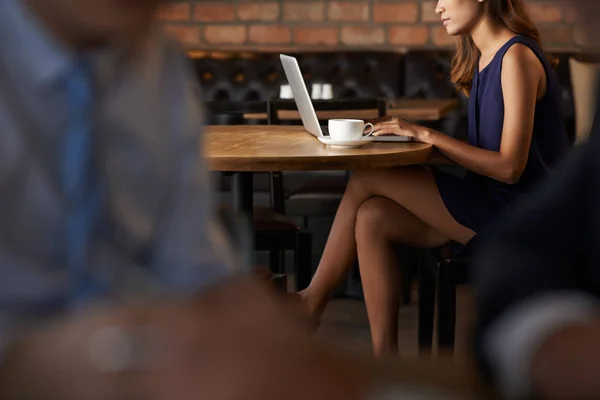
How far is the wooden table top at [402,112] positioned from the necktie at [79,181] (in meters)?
2.31

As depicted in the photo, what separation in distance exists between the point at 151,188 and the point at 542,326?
1.03 ft

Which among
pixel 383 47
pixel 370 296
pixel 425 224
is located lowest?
pixel 370 296

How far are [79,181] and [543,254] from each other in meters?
0.37

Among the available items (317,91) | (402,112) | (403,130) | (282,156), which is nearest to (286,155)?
(282,156)

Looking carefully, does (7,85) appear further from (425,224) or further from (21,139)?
(425,224)

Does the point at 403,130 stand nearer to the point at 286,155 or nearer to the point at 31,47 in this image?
the point at 286,155

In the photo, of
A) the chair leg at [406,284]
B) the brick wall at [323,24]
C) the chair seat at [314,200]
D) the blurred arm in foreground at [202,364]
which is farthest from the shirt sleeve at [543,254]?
the brick wall at [323,24]

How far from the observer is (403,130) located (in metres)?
2.46

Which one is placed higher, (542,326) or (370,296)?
(542,326)

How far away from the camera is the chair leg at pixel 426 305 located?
2.75 metres

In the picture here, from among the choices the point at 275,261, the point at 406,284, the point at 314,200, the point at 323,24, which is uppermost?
the point at 323,24

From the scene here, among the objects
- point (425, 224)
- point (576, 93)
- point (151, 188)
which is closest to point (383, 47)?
point (576, 93)

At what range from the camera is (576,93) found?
14.2 feet

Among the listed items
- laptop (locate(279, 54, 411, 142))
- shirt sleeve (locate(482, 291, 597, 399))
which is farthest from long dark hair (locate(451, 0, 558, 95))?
shirt sleeve (locate(482, 291, 597, 399))
